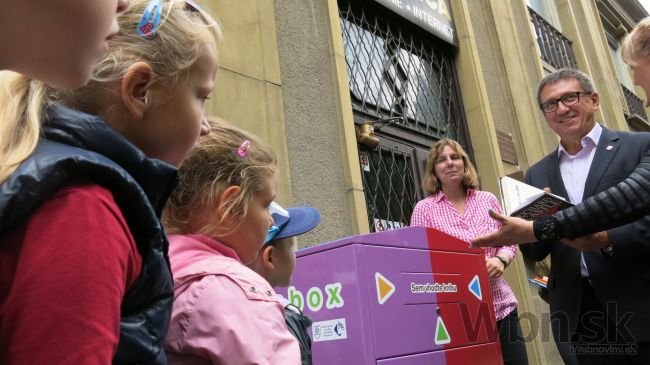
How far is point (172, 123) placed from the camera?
41.1 inches

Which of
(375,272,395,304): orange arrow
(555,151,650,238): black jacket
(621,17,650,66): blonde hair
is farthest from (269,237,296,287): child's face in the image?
(621,17,650,66): blonde hair

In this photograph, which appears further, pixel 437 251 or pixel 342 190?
pixel 342 190

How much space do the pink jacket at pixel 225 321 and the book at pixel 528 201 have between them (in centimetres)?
137

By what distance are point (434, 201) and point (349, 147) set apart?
0.86 metres

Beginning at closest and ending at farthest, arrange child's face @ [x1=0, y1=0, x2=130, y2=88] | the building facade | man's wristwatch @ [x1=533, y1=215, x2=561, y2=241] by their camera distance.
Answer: child's face @ [x1=0, y1=0, x2=130, y2=88] → man's wristwatch @ [x1=533, y1=215, x2=561, y2=241] → the building facade

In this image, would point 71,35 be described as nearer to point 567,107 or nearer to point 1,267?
point 1,267

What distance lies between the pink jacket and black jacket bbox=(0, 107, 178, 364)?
227 millimetres

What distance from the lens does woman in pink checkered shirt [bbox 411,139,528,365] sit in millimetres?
3018

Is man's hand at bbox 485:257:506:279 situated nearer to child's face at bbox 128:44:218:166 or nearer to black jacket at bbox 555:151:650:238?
black jacket at bbox 555:151:650:238

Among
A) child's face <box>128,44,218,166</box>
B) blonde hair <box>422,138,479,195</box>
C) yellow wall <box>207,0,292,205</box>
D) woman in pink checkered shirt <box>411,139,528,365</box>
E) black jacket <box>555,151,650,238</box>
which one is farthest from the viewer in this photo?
blonde hair <box>422,138,479,195</box>

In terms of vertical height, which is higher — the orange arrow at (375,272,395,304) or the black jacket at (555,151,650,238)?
the black jacket at (555,151,650,238)

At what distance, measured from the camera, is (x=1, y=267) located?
2.31ft

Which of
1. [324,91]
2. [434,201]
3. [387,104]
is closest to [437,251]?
[434,201]

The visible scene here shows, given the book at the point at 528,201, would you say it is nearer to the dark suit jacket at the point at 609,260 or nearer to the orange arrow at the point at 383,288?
the dark suit jacket at the point at 609,260
